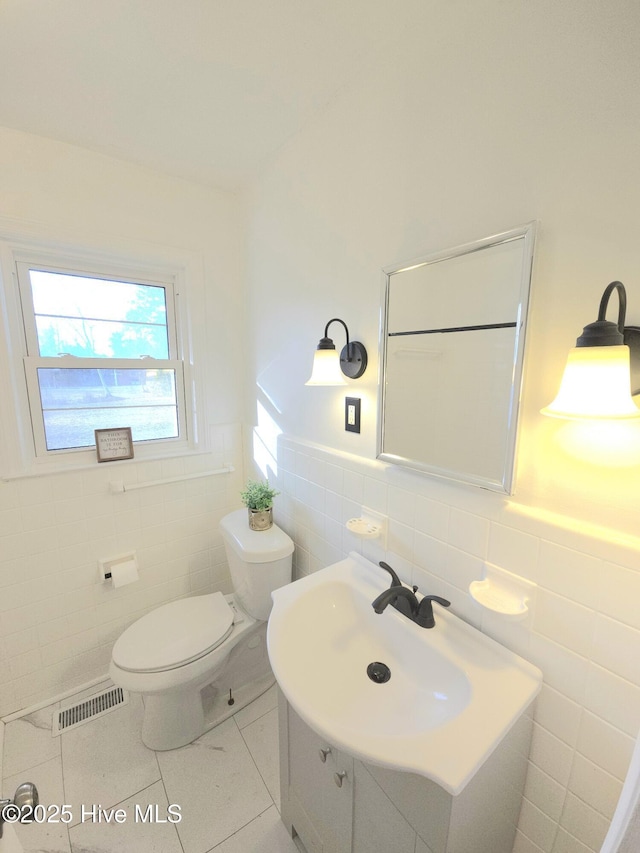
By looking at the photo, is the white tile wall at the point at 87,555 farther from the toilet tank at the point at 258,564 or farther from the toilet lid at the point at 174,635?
the toilet tank at the point at 258,564

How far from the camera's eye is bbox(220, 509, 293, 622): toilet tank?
144 centimetres

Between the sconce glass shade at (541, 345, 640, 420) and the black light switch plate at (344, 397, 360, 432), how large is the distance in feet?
2.25

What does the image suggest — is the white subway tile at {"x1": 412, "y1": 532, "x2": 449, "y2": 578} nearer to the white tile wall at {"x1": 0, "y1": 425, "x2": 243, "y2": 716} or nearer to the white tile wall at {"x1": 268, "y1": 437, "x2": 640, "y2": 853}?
the white tile wall at {"x1": 268, "y1": 437, "x2": 640, "y2": 853}

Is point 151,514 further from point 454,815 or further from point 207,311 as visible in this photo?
point 454,815

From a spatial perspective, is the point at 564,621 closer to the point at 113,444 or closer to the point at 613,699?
the point at 613,699

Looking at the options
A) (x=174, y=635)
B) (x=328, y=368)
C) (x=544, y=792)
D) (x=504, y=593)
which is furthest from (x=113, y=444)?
(x=544, y=792)

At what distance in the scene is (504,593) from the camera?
827 mm

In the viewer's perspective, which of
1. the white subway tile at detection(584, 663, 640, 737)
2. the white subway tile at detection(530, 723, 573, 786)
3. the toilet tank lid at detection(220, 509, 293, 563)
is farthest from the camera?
the toilet tank lid at detection(220, 509, 293, 563)

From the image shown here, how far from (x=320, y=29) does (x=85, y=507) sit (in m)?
1.92

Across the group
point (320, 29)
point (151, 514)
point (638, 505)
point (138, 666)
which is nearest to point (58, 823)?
point (138, 666)

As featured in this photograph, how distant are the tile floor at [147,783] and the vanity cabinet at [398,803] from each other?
0.33 meters

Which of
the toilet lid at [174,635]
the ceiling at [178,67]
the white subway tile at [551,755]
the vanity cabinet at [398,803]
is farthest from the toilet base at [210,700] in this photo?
the ceiling at [178,67]

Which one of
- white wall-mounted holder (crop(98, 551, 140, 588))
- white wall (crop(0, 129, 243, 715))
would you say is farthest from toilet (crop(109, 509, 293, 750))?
white wall (crop(0, 129, 243, 715))

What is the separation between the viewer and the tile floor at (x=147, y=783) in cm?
113
